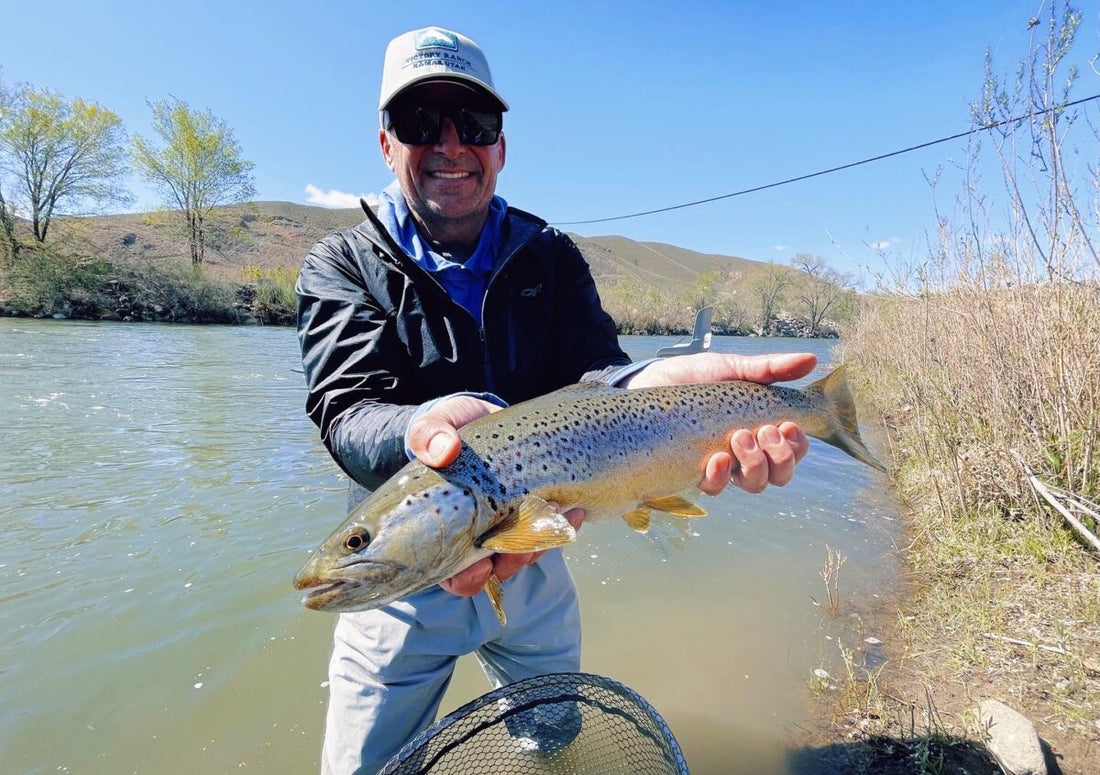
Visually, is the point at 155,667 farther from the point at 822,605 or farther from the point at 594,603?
the point at 822,605

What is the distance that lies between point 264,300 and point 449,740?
37313 millimetres

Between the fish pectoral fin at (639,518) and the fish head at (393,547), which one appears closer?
the fish head at (393,547)

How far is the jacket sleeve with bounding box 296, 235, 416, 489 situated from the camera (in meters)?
2.01

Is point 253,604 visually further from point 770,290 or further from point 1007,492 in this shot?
point 770,290

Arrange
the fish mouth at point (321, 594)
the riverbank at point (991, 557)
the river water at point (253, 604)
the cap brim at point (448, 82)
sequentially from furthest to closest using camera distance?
the river water at point (253, 604) → the riverbank at point (991, 557) → the cap brim at point (448, 82) → the fish mouth at point (321, 594)

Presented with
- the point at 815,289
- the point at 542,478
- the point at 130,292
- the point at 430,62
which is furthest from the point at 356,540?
the point at 815,289

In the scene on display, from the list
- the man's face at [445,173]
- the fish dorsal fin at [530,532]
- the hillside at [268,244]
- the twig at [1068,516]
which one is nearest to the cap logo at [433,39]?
the man's face at [445,173]

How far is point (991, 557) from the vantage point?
4406 millimetres

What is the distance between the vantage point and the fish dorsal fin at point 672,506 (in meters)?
2.48

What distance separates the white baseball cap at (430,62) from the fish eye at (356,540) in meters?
1.82

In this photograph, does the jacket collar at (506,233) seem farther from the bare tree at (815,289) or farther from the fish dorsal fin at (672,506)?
the bare tree at (815,289)

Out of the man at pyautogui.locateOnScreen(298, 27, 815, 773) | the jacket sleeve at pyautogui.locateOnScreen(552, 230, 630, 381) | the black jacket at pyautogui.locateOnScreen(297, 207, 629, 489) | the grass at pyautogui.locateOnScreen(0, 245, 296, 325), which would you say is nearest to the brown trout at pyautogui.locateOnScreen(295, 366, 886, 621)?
the man at pyautogui.locateOnScreen(298, 27, 815, 773)

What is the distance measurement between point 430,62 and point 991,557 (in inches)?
206

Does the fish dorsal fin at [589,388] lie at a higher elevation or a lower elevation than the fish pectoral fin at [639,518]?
higher
